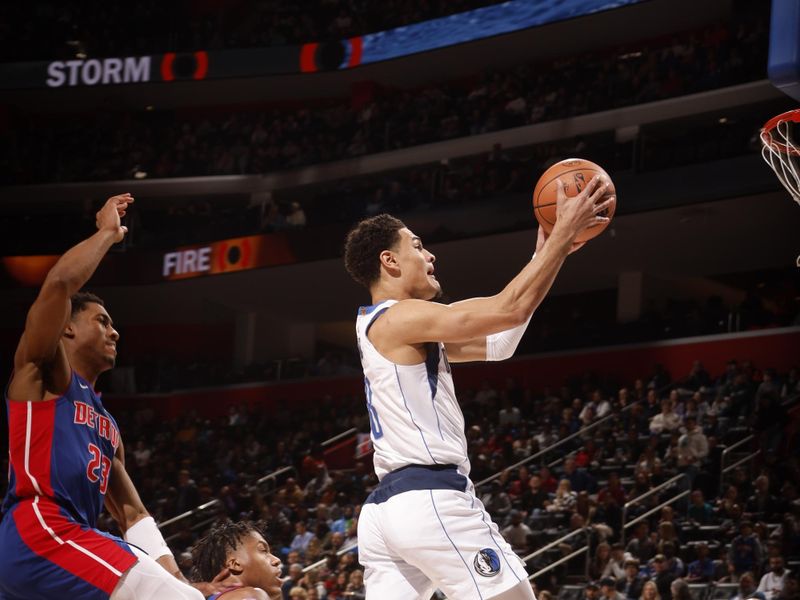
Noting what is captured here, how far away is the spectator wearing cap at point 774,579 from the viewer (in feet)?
31.6

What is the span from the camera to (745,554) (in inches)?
411

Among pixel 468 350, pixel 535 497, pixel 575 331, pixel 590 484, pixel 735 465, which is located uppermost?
pixel 575 331

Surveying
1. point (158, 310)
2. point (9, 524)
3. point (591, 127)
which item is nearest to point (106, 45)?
point (158, 310)

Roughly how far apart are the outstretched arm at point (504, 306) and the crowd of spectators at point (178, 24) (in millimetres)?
20197

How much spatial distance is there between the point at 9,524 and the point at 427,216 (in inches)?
646

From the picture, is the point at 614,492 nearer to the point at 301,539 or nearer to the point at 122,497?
the point at 301,539

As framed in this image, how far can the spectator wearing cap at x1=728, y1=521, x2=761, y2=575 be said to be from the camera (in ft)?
34.1

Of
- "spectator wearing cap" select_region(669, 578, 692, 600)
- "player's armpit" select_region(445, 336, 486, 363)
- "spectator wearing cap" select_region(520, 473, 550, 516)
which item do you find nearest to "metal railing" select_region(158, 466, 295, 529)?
"spectator wearing cap" select_region(520, 473, 550, 516)

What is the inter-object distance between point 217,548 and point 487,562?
980 mm

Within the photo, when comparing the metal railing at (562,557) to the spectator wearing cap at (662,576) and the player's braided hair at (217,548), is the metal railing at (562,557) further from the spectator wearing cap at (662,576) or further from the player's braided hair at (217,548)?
the player's braided hair at (217,548)

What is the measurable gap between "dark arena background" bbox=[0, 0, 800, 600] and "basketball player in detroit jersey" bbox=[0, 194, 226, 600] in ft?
23.8

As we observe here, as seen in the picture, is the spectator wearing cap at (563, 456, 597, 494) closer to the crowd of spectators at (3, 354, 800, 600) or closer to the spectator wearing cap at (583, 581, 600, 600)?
the crowd of spectators at (3, 354, 800, 600)

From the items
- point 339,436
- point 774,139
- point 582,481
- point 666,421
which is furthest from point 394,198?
point 774,139

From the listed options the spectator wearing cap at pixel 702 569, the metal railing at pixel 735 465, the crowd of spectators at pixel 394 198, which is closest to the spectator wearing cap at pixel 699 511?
the metal railing at pixel 735 465
